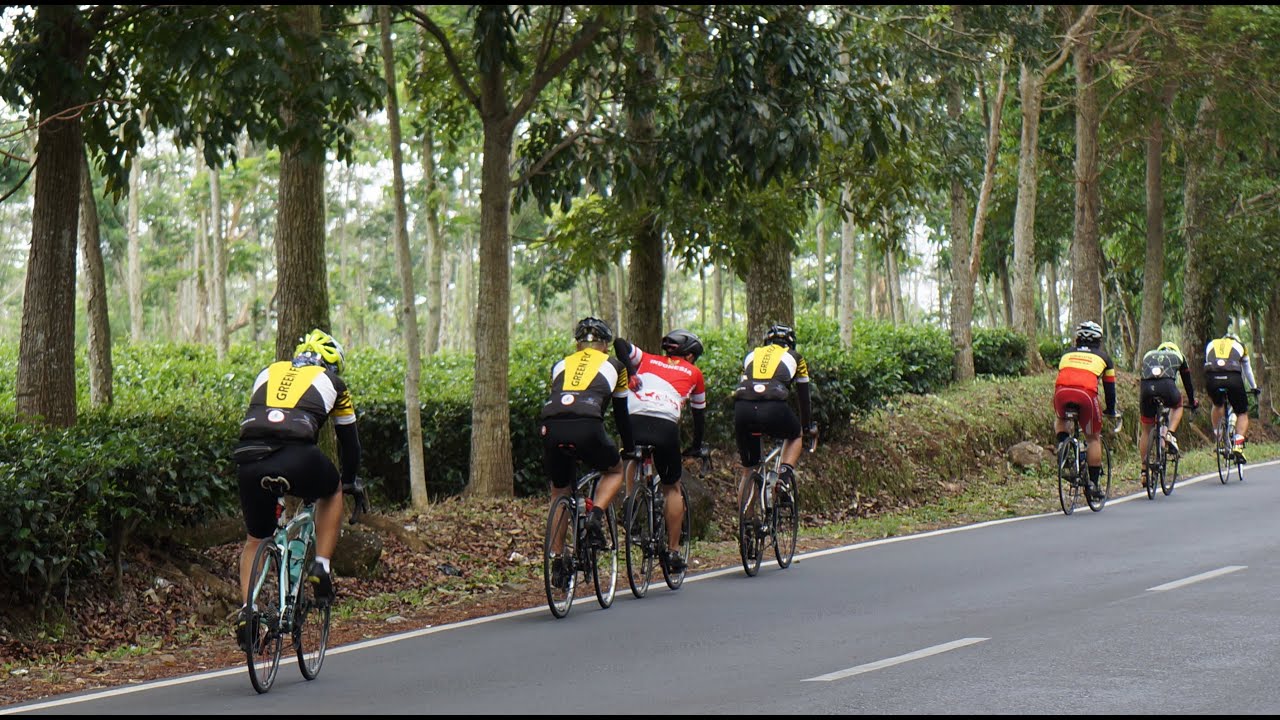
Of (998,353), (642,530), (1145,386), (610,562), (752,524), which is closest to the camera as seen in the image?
(610,562)

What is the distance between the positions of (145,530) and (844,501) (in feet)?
30.9

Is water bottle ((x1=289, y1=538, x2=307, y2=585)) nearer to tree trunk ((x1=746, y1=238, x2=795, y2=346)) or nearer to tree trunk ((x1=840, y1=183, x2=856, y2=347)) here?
tree trunk ((x1=746, y1=238, x2=795, y2=346))

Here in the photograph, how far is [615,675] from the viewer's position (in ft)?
24.4

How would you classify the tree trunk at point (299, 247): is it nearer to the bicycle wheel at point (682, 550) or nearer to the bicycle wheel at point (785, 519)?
the bicycle wheel at point (682, 550)

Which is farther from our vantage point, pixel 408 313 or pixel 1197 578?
pixel 408 313

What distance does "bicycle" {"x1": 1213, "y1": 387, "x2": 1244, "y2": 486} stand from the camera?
64.3 feet

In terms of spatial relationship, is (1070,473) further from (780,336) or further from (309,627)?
(309,627)

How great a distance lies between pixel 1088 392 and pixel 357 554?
908 centimetres

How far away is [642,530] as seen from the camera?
10648 millimetres

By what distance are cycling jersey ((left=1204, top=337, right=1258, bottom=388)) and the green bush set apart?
26.4ft

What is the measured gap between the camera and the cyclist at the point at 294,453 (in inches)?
293

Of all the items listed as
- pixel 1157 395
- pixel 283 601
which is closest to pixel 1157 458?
pixel 1157 395

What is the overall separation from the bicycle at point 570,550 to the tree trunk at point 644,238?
5.23 m

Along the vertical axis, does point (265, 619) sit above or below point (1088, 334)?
below
